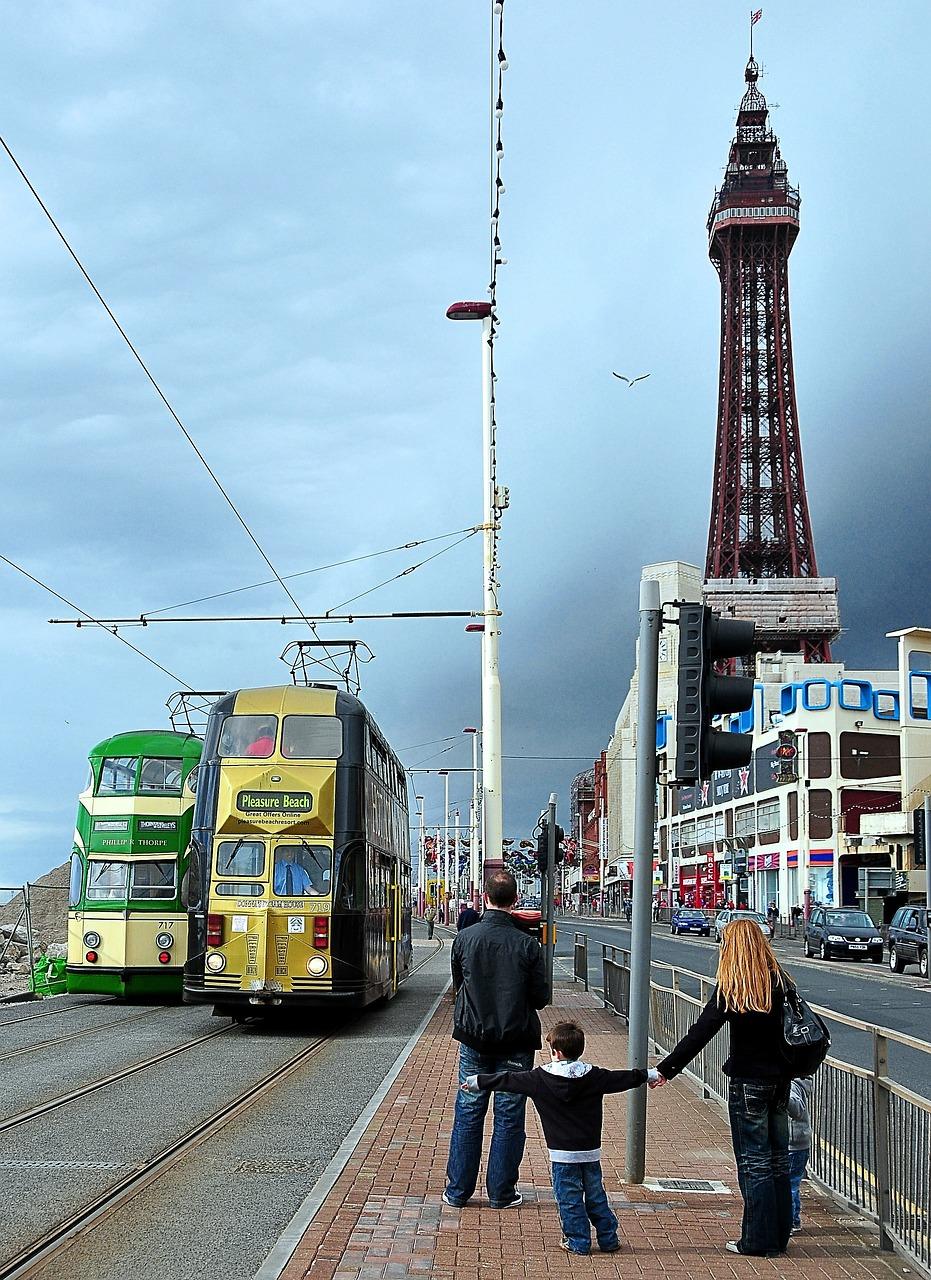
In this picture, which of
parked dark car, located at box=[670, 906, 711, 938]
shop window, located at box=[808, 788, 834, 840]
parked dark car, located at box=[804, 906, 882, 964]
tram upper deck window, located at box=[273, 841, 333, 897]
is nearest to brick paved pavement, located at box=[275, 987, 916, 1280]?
tram upper deck window, located at box=[273, 841, 333, 897]

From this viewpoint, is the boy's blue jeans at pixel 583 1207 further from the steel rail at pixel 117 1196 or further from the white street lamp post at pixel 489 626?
the white street lamp post at pixel 489 626

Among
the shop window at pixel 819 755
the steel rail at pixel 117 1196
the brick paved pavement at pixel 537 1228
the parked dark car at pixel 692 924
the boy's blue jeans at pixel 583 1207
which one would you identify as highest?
the shop window at pixel 819 755

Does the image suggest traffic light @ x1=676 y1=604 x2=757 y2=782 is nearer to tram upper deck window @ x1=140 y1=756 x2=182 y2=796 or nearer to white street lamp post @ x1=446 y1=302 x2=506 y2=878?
white street lamp post @ x1=446 y1=302 x2=506 y2=878

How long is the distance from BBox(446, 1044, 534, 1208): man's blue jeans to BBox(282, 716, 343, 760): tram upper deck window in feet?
36.4

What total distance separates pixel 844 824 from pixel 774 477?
68.0m

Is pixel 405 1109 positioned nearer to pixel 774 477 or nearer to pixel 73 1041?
pixel 73 1041

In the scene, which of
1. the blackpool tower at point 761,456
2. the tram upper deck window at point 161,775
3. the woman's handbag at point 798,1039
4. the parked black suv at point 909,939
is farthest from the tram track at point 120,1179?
the blackpool tower at point 761,456

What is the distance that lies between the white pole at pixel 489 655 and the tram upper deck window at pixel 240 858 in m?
5.00

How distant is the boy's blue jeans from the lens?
22.0 ft

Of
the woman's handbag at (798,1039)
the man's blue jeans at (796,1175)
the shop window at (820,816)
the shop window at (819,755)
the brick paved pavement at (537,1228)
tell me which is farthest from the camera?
the shop window at (819,755)

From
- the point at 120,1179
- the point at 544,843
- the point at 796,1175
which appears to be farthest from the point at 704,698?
the point at 544,843

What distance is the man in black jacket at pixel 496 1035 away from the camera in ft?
24.6

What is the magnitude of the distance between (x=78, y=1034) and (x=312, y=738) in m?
4.64

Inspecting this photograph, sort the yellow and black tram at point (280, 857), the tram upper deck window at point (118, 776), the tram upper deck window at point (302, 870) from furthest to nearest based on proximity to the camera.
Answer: the tram upper deck window at point (118, 776)
the tram upper deck window at point (302, 870)
the yellow and black tram at point (280, 857)
